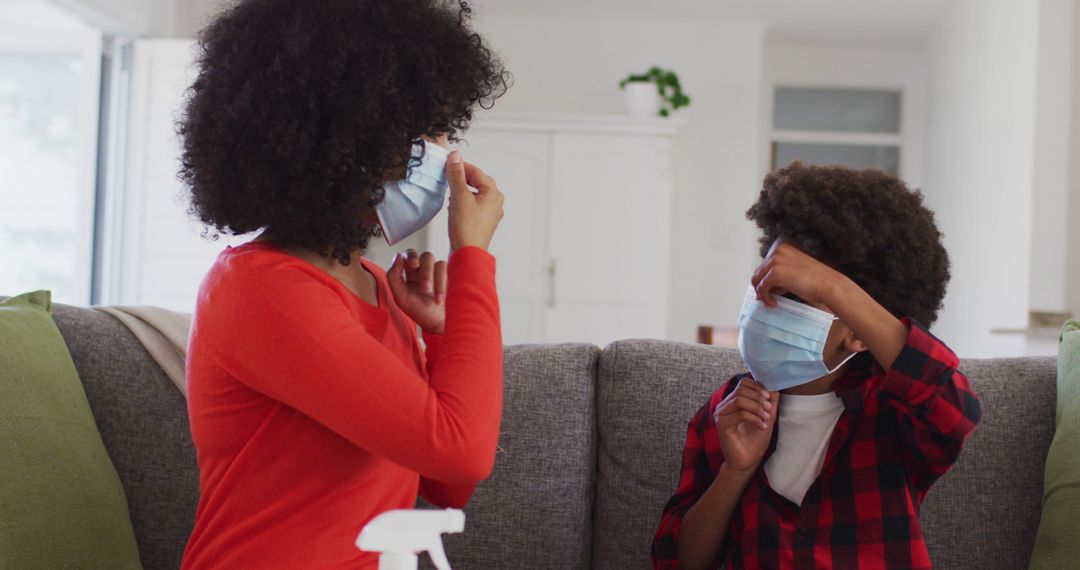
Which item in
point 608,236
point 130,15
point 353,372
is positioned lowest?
point 353,372

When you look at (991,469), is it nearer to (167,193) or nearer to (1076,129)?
(1076,129)

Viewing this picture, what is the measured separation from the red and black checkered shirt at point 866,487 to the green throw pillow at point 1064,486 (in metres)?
0.28

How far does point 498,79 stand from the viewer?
3.46 ft

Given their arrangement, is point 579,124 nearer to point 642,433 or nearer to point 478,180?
point 642,433

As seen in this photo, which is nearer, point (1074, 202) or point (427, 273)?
point (427, 273)

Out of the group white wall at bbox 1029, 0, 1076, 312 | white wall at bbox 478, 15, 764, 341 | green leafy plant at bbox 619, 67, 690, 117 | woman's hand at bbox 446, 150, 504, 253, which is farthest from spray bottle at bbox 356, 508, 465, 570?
white wall at bbox 478, 15, 764, 341

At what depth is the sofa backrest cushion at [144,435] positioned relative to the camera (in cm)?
148

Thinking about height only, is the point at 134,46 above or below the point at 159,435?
above

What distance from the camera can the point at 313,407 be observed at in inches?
33.3

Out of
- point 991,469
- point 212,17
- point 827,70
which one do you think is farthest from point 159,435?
point 827,70

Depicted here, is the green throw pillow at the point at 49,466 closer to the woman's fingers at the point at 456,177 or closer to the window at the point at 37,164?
the woman's fingers at the point at 456,177

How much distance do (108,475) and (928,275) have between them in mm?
1140

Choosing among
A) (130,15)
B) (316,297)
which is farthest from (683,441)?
(130,15)

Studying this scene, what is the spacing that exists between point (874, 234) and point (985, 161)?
3.34m
